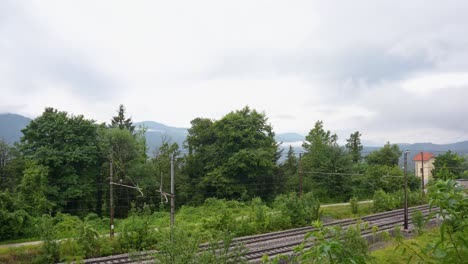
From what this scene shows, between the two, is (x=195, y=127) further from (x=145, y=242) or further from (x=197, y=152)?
(x=145, y=242)

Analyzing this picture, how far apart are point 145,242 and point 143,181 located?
14658mm

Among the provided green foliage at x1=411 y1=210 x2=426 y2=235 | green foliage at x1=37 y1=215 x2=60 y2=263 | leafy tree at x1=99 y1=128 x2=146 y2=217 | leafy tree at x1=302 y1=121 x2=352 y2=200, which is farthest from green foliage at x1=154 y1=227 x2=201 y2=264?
leafy tree at x1=302 y1=121 x2=352 y2=200

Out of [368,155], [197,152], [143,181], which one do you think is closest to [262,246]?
[143,181]

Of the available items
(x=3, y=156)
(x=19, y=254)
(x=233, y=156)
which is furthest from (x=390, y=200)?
(x=3, y=156)

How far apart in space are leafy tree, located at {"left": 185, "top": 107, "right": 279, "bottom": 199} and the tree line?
0.34 ft

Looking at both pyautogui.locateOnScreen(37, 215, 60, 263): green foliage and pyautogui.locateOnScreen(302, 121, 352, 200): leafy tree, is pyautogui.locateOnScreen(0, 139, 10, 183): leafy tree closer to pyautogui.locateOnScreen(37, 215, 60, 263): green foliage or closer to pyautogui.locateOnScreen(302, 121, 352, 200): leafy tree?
pyautogui.locateOnScreen(37, 215, 60, 263): green foliage

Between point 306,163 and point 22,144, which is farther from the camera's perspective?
point 306,163

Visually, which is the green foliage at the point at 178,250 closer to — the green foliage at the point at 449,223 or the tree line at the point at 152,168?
the green foliage at the point at 449,223

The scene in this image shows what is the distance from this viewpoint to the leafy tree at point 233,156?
35153 millimetres

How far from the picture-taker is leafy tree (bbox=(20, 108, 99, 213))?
27.8m

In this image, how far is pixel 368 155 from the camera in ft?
191

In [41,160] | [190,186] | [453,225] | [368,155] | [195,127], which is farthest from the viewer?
[368,155]

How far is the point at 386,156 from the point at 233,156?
32.2 m

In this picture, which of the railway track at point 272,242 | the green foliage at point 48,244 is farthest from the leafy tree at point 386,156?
the green foliage at point 48,244
